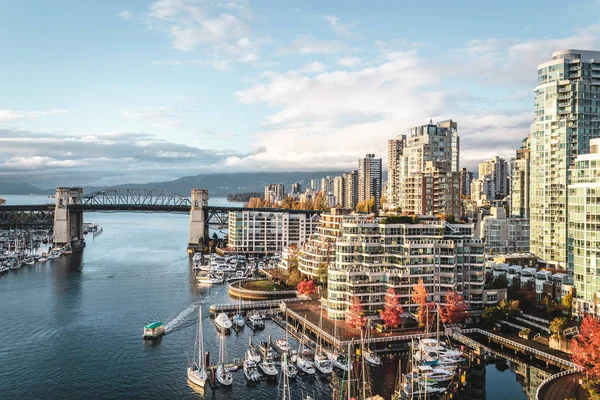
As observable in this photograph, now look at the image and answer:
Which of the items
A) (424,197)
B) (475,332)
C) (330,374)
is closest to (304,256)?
(424,197)

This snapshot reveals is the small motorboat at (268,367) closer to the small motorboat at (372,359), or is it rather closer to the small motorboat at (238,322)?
the small motorboat at (372,359)

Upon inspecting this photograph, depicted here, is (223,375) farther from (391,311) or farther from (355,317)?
(391,311)

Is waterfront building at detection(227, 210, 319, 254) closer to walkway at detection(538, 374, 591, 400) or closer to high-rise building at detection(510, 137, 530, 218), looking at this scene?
high-rise building at detection(510, 137, 530, 218)

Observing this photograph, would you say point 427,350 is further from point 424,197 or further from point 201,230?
point 201,230

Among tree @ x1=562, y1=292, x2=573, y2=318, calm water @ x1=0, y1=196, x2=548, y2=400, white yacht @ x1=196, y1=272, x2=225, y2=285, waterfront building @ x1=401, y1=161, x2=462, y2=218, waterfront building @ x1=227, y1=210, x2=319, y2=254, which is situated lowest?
calm water @ x1=0, y1=196, x2=548, y2=400

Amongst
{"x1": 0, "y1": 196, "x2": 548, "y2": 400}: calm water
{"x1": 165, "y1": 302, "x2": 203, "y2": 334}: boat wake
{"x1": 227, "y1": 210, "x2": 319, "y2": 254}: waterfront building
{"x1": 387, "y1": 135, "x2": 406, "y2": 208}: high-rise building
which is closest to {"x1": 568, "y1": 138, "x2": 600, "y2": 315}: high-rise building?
{"x1": 0, "y1": 196, "x2": 548, "y2": 400}: calm water

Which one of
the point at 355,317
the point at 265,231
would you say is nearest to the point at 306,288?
the point at 355,317

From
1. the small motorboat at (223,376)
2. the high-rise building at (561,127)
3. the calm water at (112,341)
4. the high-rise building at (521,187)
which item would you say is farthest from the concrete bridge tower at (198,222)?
the small motorboat at (223,376)
